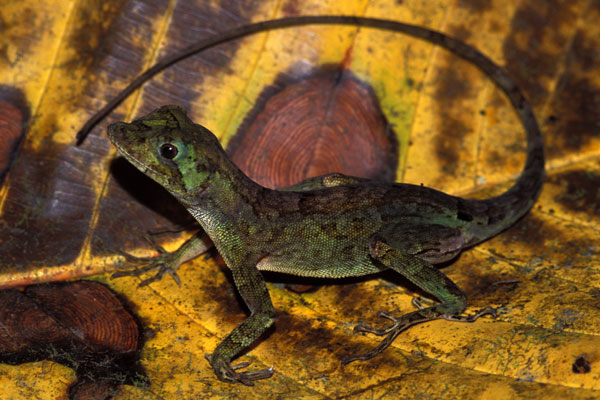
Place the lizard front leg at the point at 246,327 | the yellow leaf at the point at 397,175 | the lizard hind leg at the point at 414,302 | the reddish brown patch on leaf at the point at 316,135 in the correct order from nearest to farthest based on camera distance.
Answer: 1. the yellow leaf at the point at 397,175
2. the lizard front leg at the point at 246,327
3. the lizard hind leg at the point at 414,302
4. the reddish brown patch on leaf at the point at 316,135

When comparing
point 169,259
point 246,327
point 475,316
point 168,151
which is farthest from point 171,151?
point 475,316

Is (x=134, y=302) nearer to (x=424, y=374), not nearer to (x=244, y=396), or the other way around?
(x=244, y=396)

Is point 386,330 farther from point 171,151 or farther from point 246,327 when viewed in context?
point 171,151

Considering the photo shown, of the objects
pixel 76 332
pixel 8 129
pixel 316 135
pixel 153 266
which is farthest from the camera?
pixel 316 135

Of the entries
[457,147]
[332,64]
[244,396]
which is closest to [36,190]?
[244,396]

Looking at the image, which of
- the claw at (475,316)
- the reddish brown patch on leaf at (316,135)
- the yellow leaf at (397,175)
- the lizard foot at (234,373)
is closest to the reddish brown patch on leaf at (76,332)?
the yellow leaf at (397,175)

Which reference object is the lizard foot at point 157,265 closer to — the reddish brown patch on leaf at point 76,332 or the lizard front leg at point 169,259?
the lizard front leg at point 169,259
